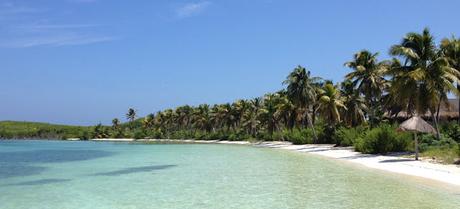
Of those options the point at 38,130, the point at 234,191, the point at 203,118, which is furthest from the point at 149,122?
the point at 234,191

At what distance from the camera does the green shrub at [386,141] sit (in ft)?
100

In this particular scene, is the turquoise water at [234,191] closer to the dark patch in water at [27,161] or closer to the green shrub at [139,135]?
the dark patch in water at [27,161]

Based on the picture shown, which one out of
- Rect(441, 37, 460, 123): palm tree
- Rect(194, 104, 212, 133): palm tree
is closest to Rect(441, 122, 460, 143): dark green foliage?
Rect(441, 37, 460, 123): palm tree

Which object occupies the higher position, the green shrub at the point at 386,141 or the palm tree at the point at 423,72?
the palm tree at the point at 423,72

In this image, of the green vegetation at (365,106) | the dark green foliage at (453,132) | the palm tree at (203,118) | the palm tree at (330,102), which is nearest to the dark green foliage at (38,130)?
the palm tree at (203,118)

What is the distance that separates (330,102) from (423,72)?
58.6 feet

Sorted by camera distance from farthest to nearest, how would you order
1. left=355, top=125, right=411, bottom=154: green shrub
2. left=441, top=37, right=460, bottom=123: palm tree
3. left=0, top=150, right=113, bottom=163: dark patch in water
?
left=0, top=150, right=113, bottom=163: dark patch in water, left=441, top=37, right=460, bottom=123: palm tree, left=355, top=125, right=411, bottom=154: green shrub

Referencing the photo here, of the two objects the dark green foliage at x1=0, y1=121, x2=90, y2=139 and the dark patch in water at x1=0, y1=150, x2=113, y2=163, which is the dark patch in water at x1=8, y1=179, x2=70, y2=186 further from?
the dark green foliage at x1=0, y1=121, x2=90, y2=139

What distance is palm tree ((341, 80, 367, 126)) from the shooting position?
4481 centimetres

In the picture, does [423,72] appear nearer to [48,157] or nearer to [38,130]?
[48,157]

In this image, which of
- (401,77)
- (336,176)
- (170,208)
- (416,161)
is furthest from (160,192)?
(401,77)

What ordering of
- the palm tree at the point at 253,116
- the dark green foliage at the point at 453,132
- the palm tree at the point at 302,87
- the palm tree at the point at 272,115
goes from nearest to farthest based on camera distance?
the dark green foliage at the point at 453,132 < the palm tree at the point at 302,87 < the palm tree at the point at 272,115 < the palm tree at the point at 253,116

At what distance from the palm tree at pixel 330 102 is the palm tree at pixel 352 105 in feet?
2.22

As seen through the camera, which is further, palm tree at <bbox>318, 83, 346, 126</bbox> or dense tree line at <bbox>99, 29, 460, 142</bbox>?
palm tree at <bbox>318, 83, 346, 126</bbox>
